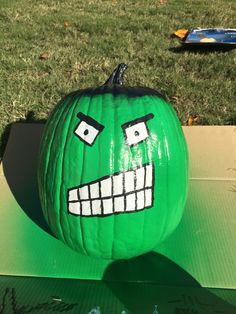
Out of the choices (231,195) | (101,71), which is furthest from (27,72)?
(231,195)

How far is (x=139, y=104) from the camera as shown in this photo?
6.73 feet

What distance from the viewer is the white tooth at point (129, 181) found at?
1986 millimetres

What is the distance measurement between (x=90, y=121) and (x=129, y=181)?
1.05 ft

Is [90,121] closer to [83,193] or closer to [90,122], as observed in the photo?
[90,122]

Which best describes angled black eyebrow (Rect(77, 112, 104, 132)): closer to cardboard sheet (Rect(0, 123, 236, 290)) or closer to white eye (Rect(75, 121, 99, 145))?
white eye (Rect(75, 121, 99, 145))

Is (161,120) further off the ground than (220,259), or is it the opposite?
(161,120)

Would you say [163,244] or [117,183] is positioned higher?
[117,183]

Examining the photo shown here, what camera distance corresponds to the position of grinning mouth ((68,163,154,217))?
6.52ft

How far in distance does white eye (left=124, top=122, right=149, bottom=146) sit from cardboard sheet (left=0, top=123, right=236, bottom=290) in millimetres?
676

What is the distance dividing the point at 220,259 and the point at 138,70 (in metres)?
2.70

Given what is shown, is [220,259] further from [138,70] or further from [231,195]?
[138,70]

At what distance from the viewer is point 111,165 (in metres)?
1.97

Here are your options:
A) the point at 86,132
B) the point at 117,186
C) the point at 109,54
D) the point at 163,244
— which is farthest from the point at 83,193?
the point at 109,54

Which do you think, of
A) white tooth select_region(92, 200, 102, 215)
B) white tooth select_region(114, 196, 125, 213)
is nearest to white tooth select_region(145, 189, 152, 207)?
white tooth select_region(114, 196, 125, 213)
